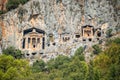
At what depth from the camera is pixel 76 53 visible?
292 ft

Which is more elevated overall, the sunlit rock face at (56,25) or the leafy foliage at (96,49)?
the sunlit rock face at (56,25)

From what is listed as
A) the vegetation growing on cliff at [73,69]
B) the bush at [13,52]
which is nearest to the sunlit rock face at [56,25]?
the bush at [13,52]

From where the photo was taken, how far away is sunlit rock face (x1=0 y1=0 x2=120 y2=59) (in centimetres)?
9300

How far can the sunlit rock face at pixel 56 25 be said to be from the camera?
93.0 meters

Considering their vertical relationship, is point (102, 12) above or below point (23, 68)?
above

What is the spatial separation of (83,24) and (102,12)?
3877mm

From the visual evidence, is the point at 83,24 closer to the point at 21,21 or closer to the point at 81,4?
the point at 81,4

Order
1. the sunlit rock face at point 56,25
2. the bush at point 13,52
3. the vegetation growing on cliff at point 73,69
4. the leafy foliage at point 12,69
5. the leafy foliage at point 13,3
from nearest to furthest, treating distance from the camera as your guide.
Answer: the vegetation growing on cliff at point 73,69 < the leafy foliage at point 12,69 < the bush at point 13,52 < the sunlit rock face at point 56,25 < the leafy foliage at point 13,3

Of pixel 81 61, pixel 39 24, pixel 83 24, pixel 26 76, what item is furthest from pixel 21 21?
pixel 26 76

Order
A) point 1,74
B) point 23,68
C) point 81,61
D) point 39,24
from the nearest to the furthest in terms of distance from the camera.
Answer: point 1,74 → point 23,68 → point 81,61 → point 39,24

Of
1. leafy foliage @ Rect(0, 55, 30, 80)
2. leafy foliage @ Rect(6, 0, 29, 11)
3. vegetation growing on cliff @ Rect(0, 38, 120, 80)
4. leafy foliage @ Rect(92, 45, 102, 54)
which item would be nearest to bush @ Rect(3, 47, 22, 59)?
vegetation growing on cliff @ Rect(0, 38, 120, 80)

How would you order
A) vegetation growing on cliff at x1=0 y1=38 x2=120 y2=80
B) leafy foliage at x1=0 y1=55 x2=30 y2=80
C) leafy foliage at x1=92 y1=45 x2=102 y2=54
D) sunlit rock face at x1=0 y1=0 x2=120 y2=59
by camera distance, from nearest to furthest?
vegetation growing on cliff at x1=0 y1=38 x2=120 y2=80 < leafy foliage at x1=0 y1=55 x2=30 y2=80 < leafy foliage at x1=92 y1=45 x2=102 y2=54 < sunlit rock face at x1=0 y1=0 x2=120 y2=59

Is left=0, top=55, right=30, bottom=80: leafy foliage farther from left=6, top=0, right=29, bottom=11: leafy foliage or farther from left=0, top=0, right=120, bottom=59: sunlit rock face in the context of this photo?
left=6, top=0, right=29, bottom=11: leafy foliage

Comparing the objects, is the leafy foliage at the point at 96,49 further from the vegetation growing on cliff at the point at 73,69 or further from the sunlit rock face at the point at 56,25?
the vegetation growing on cliff at the point at 73,69
